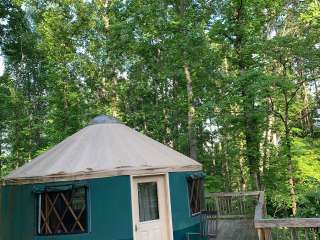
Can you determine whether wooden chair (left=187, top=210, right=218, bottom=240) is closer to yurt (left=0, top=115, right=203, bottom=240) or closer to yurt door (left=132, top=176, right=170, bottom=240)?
yurt (left=0, top=115, right=203, bottom=240)

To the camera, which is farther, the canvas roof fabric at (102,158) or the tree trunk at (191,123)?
the tree trunk at (191,123)

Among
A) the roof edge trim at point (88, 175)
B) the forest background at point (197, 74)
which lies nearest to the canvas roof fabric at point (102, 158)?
the roof edge trim at point (88, 175)

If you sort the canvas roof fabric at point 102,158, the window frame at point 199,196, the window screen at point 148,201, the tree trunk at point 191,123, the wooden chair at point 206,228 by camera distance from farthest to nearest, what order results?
the tree trunk at point 191,123 < the window frame at point 199,196 < the wooden chair at point 206,228 < the window screen at point 148,201 < the canvas roof fabric at point 102,158

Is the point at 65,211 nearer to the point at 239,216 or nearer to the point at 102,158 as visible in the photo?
the point at 102,158

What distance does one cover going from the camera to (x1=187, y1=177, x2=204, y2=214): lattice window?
7.48 m

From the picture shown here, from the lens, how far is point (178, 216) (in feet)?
22.8

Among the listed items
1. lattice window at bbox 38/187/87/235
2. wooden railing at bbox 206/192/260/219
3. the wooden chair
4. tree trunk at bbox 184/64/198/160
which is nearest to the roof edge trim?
lattice window at bbox 38/187/87/235

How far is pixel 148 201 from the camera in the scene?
6.75 meters

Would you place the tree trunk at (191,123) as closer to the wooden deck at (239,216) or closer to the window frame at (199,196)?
the wooden deck at (239,216)

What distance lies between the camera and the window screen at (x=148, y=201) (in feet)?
21.8

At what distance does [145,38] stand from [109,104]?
290 centimetres

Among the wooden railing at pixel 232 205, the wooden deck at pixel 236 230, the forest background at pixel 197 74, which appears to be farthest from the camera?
the forest background at pixel 197 74

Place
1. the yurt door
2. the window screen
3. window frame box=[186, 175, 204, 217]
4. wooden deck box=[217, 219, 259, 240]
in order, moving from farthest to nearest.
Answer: wooden deck box=[217, 219, 259, 240]
window frame box=[186, 175, 204, 217]
the window screen
the yurt door

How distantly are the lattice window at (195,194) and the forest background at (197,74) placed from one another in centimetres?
290
